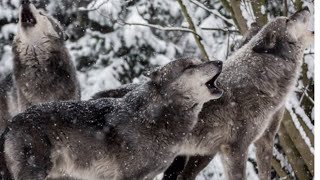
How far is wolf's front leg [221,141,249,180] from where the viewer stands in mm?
5992

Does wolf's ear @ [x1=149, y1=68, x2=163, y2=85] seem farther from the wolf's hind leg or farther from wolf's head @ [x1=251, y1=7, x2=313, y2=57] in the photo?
wolf's head @ [x1=251, y1=7, x2=313, y2=57]

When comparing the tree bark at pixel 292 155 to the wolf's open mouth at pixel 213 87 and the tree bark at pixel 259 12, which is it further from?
the wolf's open mouth at pixel 213 87

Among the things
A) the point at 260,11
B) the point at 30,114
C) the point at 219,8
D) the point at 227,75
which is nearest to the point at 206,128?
the point at 227,75

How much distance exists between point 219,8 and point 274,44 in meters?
7.39

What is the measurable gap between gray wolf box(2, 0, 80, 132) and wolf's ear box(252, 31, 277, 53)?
2.14m

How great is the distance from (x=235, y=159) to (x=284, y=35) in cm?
144

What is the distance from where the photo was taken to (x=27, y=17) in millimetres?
6828

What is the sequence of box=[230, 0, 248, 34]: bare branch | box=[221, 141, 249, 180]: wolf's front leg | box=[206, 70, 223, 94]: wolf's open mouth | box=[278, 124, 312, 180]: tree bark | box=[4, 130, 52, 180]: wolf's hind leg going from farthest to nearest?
1. box=[278, 124, 312, 180]: tree bark
2. box=[230, 0, 248, 34]: bare branch
3. box=[221, 141, 249, 180]: wolf's front leg
4. box=[206, 70, 223, 94]: wolf's open mouth
5. box=[4, 130, 52, 180]: wolf's hind leg

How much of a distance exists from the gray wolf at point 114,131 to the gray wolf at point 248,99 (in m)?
0.51

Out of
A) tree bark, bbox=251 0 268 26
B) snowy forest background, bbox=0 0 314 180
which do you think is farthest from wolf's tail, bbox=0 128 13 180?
snowy forest background, bbox=0 0 314 180

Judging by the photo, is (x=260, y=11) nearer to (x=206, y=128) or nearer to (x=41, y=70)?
(x=206, y=128)

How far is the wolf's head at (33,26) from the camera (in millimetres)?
6801

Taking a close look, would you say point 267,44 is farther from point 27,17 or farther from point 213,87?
point 27,17

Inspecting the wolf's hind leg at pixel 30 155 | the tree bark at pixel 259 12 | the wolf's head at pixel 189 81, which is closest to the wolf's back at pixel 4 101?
the wolf's hind leg at pixel 30 155
